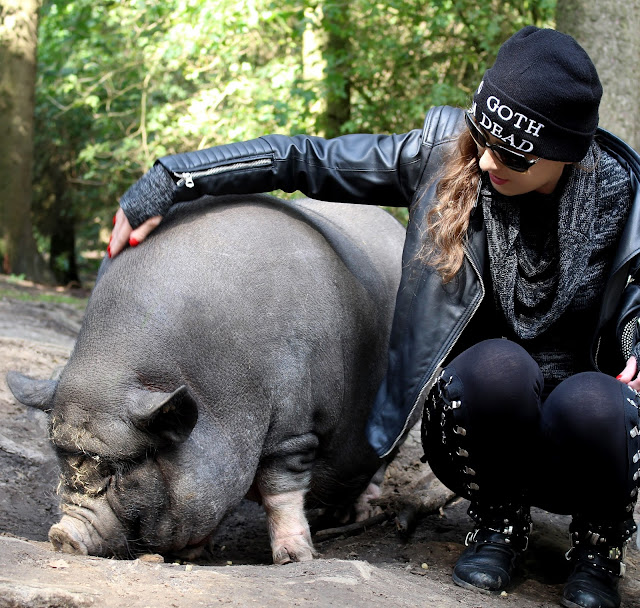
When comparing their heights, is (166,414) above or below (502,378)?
Answer: below

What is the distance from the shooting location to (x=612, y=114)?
5.72m

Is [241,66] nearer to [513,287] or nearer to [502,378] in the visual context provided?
[513,287]

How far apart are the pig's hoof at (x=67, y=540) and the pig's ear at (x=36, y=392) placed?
0.43 metres

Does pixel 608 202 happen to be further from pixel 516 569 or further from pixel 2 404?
pixel 2 404

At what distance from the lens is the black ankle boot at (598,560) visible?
269cm

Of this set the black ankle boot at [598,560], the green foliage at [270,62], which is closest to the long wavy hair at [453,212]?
the black ankle boot at [598,560]

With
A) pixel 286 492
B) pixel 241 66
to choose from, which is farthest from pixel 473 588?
pixel 241 66

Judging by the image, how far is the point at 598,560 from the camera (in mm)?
2752

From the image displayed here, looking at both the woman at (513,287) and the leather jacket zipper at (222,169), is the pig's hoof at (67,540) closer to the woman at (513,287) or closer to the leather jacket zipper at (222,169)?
the woman at (513,287)

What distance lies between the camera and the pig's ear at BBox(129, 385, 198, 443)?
2.66 metres

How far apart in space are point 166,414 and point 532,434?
45.3 inches

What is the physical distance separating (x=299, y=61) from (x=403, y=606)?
8.08 meters

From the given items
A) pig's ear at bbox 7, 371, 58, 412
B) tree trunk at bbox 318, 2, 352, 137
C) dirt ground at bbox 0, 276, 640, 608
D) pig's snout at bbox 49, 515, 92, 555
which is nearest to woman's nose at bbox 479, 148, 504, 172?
dirt ground at bbox 0, 276, 640, 608

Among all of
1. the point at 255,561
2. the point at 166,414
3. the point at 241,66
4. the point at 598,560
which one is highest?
the point at 241,66
